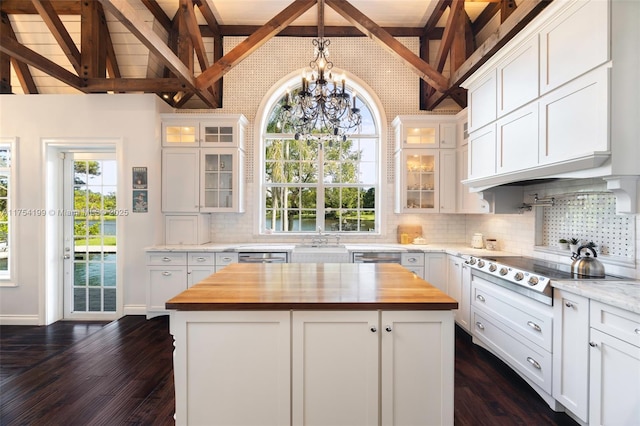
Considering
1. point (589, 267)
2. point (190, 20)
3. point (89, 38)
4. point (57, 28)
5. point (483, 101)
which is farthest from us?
point (89, 38)

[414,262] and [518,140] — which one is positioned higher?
[518,140]

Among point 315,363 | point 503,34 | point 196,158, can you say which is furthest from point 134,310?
point 503,34

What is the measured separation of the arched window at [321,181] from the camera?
5141 mm

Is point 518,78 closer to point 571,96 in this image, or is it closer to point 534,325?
point 571,96

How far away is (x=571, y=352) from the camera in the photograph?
2.09 metres

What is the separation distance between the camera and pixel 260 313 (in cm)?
169

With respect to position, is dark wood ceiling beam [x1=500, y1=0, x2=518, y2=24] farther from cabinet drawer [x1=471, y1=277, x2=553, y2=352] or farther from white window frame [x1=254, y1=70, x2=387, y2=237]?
cabinet drawer [x1=471, y1=277, x2=553, y2=352]

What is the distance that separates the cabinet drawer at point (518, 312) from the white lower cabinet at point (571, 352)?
0.27 ft

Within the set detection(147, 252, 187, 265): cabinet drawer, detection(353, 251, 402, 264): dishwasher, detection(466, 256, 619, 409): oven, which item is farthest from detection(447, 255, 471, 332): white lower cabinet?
detection(147, 252, 187, 265): cabinet drawer

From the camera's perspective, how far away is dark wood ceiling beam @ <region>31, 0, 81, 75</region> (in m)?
3.61

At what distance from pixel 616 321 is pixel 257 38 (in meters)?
4.40

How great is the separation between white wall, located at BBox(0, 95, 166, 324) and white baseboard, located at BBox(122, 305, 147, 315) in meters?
0.01

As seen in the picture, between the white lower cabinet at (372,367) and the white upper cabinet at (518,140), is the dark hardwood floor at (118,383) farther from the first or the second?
the white upper cabinet at (518,140)

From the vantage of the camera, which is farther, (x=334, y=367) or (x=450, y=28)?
(x=450, y=28)
